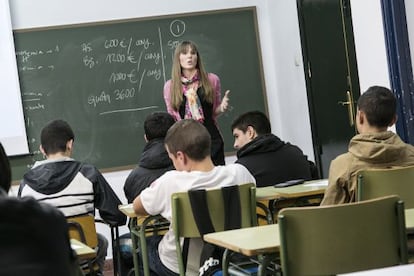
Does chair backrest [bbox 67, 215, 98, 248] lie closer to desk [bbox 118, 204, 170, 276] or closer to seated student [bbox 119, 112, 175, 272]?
desk [bbox 118, 204, 170, 276]

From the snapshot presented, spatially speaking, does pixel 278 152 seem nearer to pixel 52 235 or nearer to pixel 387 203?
pixel 387 203

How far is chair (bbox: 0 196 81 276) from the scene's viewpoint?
158 cm

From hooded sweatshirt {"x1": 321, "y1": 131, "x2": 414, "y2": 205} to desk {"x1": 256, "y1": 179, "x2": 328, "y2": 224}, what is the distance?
0.43 metres

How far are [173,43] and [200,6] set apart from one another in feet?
1.42

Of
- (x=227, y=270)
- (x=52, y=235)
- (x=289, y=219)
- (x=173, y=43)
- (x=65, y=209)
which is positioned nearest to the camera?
(x=52, y=235)

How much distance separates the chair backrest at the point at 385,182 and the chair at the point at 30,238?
6.17 feet

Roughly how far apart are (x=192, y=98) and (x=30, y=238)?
4.15 meters

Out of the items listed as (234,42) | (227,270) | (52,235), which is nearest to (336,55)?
(234,42)

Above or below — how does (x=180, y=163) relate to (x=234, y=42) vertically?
below

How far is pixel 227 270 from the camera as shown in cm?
303

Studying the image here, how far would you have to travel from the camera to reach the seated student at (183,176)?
3539mm

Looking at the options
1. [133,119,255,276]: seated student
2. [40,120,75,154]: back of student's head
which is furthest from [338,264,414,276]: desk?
[40,120,75,154]: back of student's head

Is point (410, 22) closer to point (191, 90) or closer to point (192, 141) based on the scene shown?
point (191, 90)

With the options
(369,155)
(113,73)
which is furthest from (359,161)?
(113,73)
